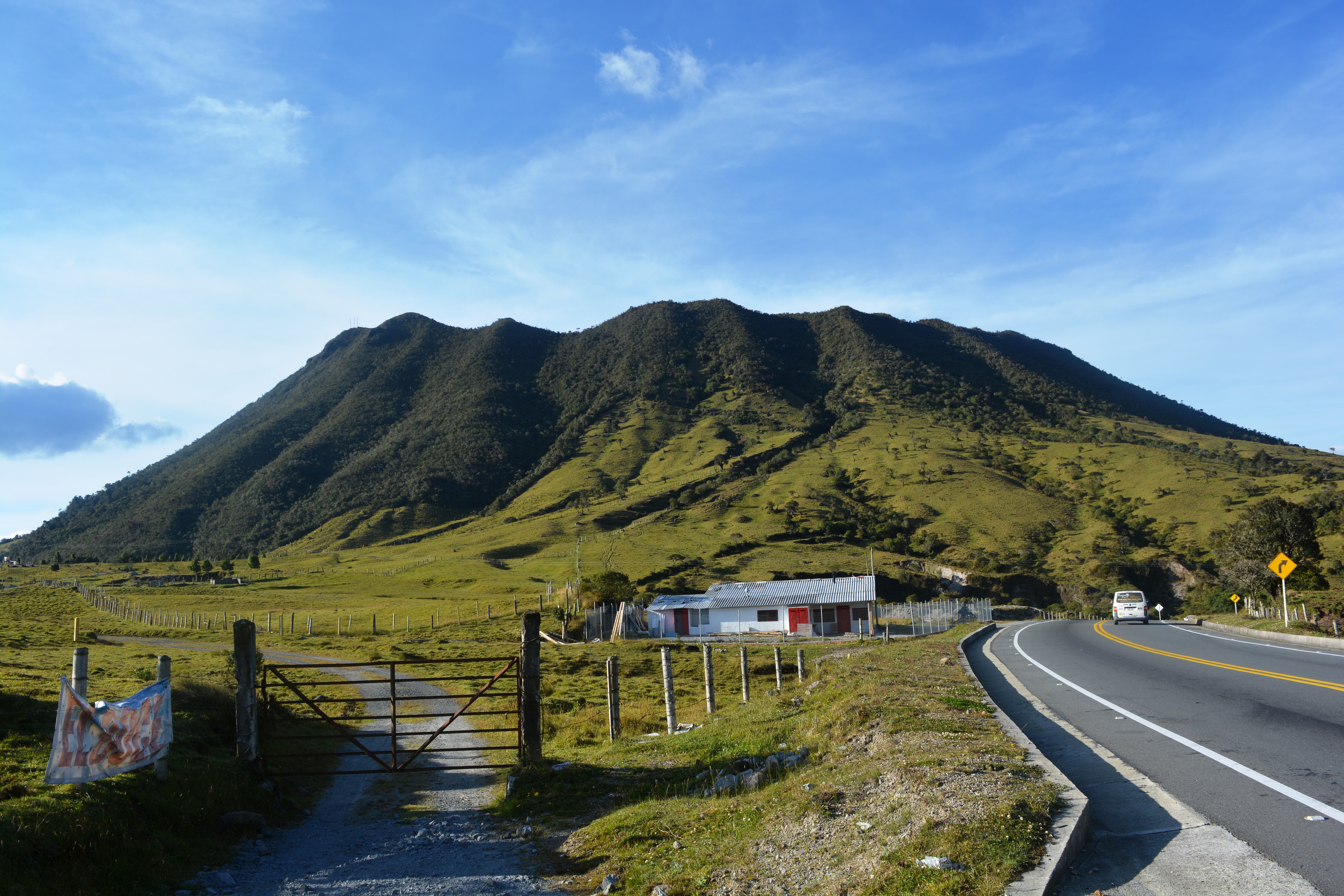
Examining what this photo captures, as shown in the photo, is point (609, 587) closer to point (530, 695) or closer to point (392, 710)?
point (392, 710)

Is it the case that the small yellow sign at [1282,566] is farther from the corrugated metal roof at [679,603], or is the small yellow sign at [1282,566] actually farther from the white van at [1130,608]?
the corrugated metal roof at [679,603]

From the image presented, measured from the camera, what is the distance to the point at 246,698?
1160 cm

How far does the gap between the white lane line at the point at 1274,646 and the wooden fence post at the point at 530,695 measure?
17.3 meters

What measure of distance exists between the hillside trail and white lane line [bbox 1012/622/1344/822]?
21.9ft

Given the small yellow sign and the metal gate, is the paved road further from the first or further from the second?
the small yellow sign

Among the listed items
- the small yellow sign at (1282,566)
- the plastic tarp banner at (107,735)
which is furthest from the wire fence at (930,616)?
the plastic tarp banner at (107,735)

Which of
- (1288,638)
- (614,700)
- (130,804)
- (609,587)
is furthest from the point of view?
(609,587)

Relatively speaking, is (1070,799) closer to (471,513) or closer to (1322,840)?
(1322,840)

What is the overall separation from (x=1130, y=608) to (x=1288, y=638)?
18741 mm

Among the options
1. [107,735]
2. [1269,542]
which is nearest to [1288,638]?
[1269,542]

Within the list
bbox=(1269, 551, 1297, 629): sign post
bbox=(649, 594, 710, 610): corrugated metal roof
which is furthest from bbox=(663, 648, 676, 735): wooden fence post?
bbox=(649, 594, 710, 610): corrugated metal roof

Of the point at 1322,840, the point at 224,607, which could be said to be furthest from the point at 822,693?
the point at 224,607

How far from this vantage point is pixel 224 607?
7144cm

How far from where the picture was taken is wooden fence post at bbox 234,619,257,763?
11.5m
